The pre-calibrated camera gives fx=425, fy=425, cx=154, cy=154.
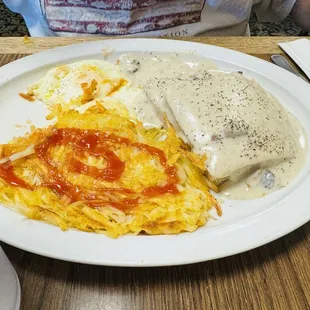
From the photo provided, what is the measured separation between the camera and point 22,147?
103 centimetres

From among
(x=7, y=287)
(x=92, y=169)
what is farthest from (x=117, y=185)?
(x=7, y=287)

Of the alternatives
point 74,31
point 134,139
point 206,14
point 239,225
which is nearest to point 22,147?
point 134,139

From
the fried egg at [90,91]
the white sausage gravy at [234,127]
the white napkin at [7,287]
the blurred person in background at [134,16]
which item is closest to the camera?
the white napkin at [7,287]

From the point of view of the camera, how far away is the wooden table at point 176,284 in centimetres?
79

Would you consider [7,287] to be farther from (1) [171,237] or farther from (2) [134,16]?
(2) [134,16]

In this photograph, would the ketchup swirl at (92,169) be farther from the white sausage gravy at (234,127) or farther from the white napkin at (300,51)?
the white napkin at (300,51)

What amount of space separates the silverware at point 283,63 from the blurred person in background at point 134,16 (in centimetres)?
37

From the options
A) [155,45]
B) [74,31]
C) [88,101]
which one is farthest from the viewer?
[74,31]

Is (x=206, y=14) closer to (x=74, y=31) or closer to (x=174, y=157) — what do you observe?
(x=74, y=31)

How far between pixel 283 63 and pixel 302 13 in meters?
0.55

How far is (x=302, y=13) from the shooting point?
190 cm

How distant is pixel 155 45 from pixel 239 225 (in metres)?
0.88

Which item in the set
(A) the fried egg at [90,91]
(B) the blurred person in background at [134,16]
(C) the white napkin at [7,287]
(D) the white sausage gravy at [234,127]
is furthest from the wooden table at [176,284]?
(B) the blurred person in background at [134,16]

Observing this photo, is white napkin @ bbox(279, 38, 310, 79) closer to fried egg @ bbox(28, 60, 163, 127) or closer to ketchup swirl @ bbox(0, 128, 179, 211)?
fried egg @ bbox(28, 60, 163, 127)
